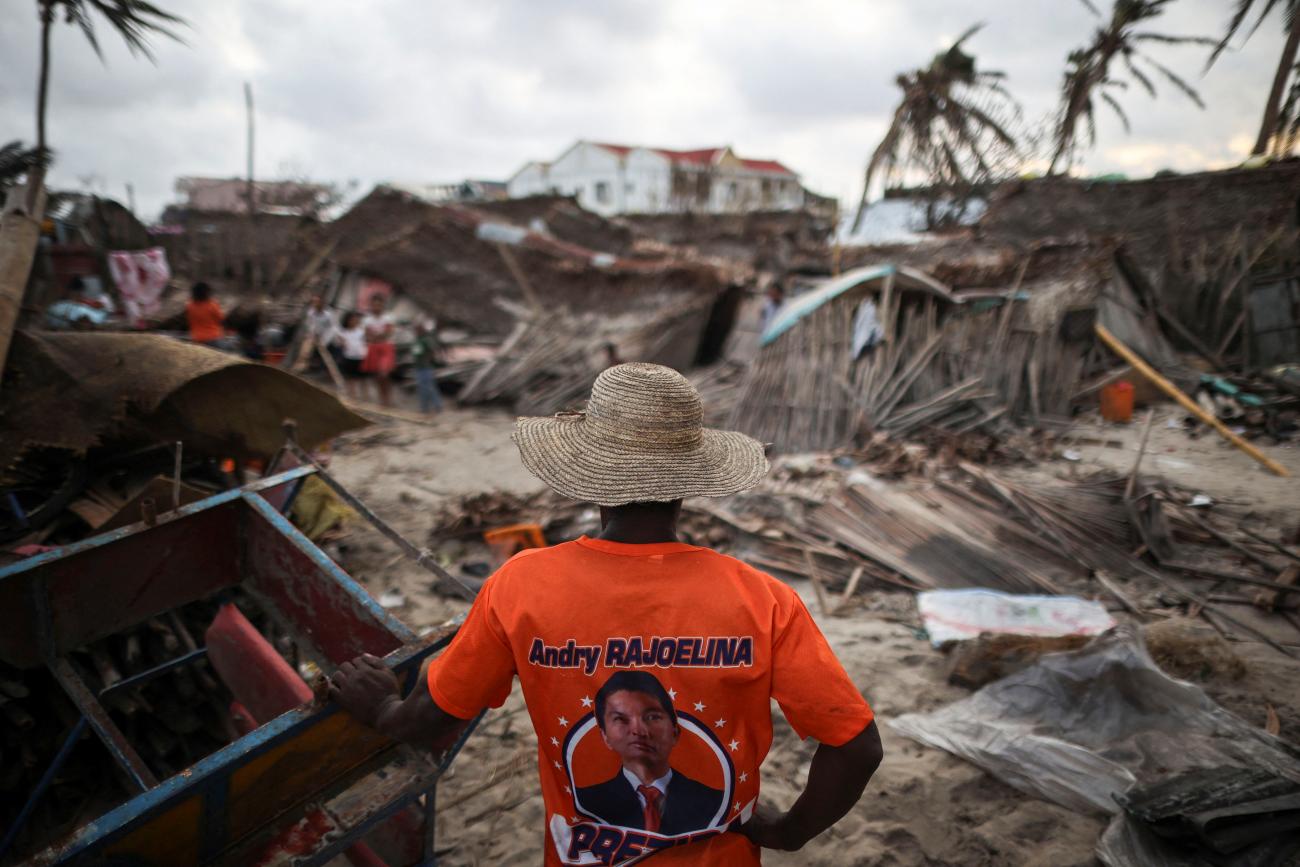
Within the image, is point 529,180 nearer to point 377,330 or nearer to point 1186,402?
point 377,330

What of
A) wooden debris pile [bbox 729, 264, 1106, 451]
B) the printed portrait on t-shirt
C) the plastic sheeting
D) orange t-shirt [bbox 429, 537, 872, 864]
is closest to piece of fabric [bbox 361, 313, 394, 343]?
wooden debris pile [bbox 729, 264, 1106, 451]

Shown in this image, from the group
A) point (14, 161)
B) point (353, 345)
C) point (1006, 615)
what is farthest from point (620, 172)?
point (1006, 615)

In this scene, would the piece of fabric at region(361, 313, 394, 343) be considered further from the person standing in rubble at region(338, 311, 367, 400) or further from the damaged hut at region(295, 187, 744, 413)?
the damaged hut at region(295, 187, 744, 413)

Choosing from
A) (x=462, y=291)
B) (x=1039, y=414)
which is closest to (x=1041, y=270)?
(x=1039, y=414)

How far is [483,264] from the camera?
1337cm

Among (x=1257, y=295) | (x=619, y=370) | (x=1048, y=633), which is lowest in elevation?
(x=1048, y=633)

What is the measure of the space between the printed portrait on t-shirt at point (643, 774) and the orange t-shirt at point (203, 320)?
9.79 m

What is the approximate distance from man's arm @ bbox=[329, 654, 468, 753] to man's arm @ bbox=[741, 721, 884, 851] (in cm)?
71

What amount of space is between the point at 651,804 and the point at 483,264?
1326 cm

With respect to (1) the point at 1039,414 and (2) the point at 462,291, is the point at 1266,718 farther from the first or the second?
(2) the point at 462,291

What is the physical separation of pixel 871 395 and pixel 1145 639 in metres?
4.17

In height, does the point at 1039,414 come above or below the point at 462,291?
below

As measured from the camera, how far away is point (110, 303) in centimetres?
1097

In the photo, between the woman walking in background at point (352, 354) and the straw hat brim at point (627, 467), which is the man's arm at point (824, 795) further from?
the woman walking in background at point (352, 354)
